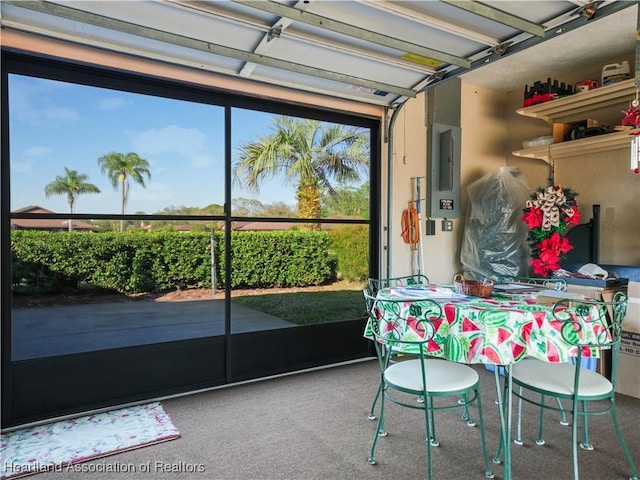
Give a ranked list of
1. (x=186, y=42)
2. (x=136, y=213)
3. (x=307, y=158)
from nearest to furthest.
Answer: (x=186, y=42) → (x=136, y=213) → (x=307, y=158)

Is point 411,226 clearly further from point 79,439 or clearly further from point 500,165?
point 79,439

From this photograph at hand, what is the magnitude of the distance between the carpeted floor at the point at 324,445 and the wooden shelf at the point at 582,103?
8.73ft

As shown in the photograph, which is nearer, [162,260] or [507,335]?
[507,335]

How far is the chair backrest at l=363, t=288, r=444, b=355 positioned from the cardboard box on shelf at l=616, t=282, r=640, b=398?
2250 millimetres

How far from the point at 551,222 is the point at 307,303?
315cm

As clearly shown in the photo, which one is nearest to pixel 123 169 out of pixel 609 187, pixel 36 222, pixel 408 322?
pixel 36 222

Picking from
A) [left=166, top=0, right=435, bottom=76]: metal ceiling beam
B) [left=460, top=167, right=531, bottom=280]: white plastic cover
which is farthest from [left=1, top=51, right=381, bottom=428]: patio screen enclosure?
[left=460, top=167, right=531, bottom=280]: white plastic cover

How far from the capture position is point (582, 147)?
13.1 feet

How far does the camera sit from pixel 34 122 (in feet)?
12.8

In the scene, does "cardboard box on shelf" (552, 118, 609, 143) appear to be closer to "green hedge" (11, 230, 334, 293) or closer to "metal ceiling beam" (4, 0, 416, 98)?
"metal ceiling beam" (4, 0, 416, 98)

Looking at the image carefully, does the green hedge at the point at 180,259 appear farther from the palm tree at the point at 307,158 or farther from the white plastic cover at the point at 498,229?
the white plastic cover at the point at 498,229

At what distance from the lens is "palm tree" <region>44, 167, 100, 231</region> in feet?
11.7

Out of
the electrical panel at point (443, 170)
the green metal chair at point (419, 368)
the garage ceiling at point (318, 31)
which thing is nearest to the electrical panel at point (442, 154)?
the electrical panel at point (443, 170)

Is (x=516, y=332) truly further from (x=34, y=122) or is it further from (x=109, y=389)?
(x=34, y=122)
